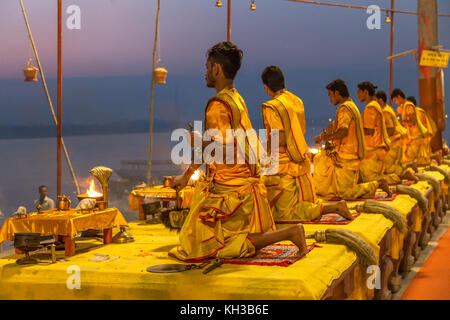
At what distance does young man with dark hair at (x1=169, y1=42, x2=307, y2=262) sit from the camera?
4.20 meters

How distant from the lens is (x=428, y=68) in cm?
1452

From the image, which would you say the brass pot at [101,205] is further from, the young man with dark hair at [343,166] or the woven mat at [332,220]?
the young man with dark hair at [343,166]

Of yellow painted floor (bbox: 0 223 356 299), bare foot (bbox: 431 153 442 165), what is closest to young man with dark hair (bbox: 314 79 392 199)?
yellow painted floor (bbox: 0 223 356 299)

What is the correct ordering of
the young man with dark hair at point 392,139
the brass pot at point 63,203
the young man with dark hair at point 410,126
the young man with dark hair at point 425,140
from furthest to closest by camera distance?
the young man with dark hair at point 425,140 < the young man with dark hair at point 410,126 < the young man with dark hair at point 392,139 < the brass pot at point 63,203

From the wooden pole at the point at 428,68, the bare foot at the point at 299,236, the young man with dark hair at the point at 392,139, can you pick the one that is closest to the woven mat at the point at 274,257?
the bare foot at the point at 299,236

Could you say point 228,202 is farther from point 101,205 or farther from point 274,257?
point 101,205

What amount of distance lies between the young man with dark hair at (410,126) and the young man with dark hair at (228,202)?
26.9 feet

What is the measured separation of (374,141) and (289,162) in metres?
3.40

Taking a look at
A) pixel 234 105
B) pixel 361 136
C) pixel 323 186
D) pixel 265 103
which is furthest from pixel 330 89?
pixel 234 105

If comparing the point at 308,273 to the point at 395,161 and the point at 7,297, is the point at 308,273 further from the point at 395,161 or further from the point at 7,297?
the point at 395,161

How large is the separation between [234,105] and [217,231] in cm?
85

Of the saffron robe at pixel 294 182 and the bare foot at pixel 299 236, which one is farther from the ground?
the saffron robe at pixel 294 182

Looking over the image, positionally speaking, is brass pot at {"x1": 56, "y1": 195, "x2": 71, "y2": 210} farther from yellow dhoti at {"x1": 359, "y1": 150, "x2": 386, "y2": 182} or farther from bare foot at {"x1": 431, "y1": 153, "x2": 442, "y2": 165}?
bare foot at {"x1": 431, "y1": 153, "x2": 442, "y2": 165}

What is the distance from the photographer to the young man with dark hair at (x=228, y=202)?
420 centimetres
